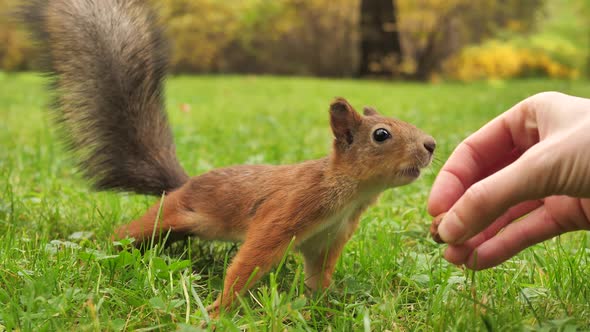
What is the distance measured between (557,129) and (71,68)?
1.81m

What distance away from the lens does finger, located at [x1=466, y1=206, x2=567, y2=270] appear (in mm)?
1582

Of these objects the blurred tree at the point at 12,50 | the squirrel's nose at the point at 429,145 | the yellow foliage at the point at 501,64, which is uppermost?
the squirrel's nose at the point at 429,145

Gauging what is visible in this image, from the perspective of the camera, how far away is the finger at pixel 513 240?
1.58 meters

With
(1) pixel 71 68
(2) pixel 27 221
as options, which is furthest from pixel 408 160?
(2) pixel 27 221

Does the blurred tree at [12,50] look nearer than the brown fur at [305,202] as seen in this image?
No

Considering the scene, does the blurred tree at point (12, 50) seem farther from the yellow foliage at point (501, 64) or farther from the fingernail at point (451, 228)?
the fingernail at point (451, 228)

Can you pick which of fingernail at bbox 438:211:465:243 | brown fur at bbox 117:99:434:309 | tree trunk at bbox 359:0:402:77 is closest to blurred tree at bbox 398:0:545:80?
tree trunk at bbox 359:0:402:77

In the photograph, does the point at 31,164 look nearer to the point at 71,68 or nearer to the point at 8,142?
the point at 8,142

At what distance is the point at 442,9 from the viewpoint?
13.3m

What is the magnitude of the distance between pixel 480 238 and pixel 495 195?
461 mm

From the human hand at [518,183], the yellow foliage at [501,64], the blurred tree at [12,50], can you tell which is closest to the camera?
the human hand at [518,183]

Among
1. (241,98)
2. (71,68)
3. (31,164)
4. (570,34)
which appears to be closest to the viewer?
(71,68)

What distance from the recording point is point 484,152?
68.3 inches

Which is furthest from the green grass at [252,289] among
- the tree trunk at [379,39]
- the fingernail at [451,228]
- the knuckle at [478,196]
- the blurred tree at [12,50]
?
the blurred tree at [12,50]
